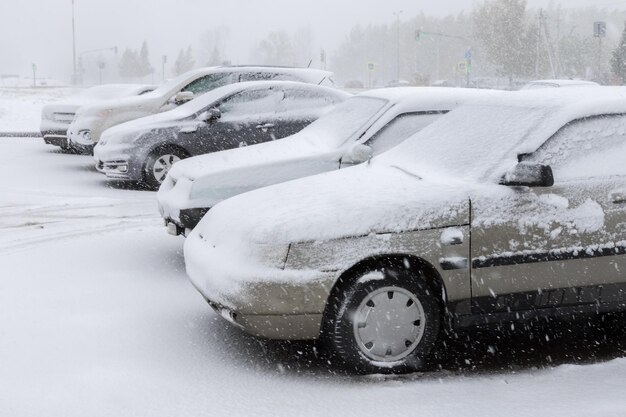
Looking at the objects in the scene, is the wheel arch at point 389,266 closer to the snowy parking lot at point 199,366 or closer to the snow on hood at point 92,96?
the snowy parking lot at point 199,366

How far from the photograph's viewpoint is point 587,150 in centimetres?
544

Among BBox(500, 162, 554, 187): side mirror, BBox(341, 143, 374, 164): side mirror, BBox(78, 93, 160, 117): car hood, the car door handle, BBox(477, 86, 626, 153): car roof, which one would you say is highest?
BBox(477, 86, 626, 153): car roof

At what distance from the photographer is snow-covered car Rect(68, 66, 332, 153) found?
14.9 metres

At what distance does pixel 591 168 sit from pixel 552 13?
529 ft

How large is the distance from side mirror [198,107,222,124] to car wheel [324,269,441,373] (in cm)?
729

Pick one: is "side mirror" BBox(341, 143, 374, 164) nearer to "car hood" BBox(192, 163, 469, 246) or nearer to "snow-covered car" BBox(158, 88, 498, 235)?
"snow-covered car" BBox(158, 88, 498, 235)

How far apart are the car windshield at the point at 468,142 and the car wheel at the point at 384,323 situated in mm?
799

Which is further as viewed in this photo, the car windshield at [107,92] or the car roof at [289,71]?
the car windshield at [107,92]

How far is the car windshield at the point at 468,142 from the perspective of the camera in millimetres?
5488

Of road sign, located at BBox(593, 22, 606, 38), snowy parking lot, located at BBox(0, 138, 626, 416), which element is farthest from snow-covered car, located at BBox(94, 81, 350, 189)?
road sign, located at BBox(593, 22, 606, 38)

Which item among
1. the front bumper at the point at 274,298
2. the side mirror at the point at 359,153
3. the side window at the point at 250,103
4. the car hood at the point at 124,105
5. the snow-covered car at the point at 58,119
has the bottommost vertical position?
the snow-covered car at the point at 58,119

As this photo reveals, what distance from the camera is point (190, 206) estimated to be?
25.6 feet

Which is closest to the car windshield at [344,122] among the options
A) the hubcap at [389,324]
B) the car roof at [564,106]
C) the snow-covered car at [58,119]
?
the car roof at [564,106]

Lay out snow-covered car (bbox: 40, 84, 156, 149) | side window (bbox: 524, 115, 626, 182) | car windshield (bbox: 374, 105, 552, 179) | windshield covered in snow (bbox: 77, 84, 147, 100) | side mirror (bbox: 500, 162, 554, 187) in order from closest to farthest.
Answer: side mirror (bbox: 500, 162, 554, 187) < side window (bbox: 524, 115, 626, 182) < car windshield (bbox: 374, 105, 552, 179) < snow-covered car (bbox: 40, 84, 156, 149) < windshield covered in snow (bbox: 77, 84, 147, 100)
